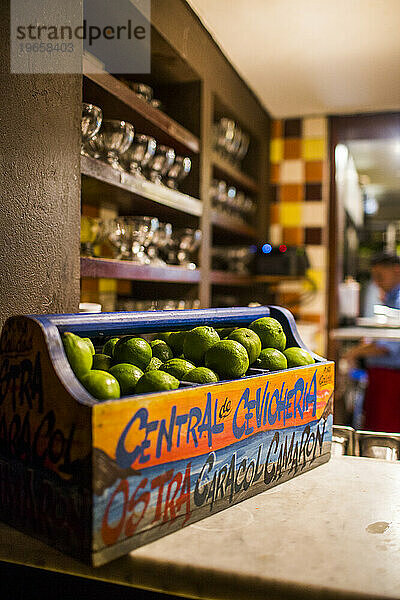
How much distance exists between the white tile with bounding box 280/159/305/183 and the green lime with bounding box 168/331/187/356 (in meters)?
3.20

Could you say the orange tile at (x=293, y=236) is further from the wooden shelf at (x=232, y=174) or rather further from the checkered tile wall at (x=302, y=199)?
the wooden shelf at (x=232, y=174)

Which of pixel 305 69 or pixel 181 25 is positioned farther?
pixel 305 69

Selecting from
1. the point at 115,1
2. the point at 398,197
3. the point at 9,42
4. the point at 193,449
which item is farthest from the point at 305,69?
the point at 398,197

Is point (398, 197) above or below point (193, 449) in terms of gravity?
above

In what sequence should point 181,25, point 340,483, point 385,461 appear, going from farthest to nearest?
point 181,25
point 385,461
point 340,483

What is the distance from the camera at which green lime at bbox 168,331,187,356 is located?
1362 millimetres

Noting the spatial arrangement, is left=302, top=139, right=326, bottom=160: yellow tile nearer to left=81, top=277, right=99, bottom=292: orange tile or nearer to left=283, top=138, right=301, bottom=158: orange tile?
left=283, top=138, right=301, bottom=158: orange tile

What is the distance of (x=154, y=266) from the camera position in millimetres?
2398

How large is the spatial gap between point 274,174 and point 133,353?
11.2 feet

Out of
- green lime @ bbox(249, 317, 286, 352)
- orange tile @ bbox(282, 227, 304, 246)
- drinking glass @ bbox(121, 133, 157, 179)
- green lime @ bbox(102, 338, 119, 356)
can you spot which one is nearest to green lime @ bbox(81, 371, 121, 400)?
green lime @ bbox(102, 338, 119, 356)

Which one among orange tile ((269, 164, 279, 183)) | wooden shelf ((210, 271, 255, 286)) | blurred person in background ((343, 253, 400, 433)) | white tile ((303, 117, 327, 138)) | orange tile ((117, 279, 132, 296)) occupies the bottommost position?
blurred person in background ((343, 253, 400, 433))

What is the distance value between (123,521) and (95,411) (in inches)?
7.0

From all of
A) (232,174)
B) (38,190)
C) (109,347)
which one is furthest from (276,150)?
(109,347)

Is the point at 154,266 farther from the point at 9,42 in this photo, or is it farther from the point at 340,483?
the point at 340,483
